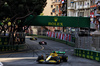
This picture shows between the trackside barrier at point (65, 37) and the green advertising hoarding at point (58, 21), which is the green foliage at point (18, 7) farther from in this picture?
the trackside barrier at point (65, 37)

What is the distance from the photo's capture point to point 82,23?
49062 millimetres

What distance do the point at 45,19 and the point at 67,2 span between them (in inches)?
1453

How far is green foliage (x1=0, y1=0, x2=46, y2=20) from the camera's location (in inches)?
1403

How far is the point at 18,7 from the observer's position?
119ft

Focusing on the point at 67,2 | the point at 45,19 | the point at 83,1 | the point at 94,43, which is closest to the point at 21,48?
the point at 45,19

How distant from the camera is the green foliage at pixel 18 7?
117 feet

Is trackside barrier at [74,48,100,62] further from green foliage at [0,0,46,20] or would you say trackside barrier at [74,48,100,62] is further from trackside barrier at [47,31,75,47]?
trackside barrier at [47,31,75,47]

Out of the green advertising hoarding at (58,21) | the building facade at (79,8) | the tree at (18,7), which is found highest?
the building facade at (79,8)

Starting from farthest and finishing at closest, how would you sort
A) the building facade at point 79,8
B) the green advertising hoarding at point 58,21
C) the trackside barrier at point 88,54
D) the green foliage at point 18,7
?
the building facade at point 79,8
the green advertising hoarding at point 58,21
the green foliage at point 18,7
the trackside barrier at point 88,54

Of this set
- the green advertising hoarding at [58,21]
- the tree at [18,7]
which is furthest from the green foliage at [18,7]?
the green advertising hoarding at [58,21]

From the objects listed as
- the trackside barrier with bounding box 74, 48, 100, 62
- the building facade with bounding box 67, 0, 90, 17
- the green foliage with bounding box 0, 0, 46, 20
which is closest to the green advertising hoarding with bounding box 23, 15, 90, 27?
the green foliage with bounding box 0, 0, 46, 20

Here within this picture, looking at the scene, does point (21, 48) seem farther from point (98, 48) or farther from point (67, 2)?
point (67, 2)

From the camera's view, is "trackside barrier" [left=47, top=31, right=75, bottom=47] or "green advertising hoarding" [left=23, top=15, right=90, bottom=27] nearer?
"green advertising hoarding" [left=23, top=15, right=90, bottom=27]

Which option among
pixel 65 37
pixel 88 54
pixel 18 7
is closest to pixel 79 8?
pixel 65 37
